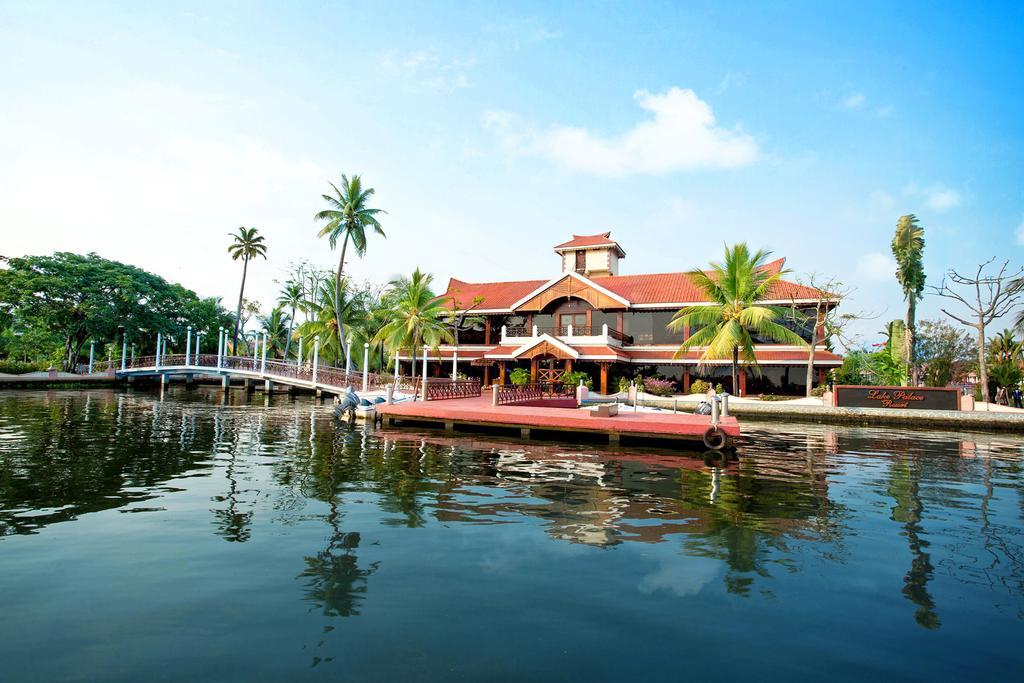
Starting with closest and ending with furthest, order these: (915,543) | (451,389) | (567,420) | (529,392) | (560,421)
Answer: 1. (915,543)
2. (567,420)
3. (560,421)
4. (529,392)
5. (451,389)

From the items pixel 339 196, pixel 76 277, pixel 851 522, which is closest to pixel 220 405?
pixel 339 196

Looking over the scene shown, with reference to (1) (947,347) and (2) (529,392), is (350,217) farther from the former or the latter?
(1) (947,347)

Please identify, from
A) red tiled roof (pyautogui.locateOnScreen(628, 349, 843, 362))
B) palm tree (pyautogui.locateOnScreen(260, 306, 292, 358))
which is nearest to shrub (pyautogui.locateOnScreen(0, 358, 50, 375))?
palm tree (pyautogui.locateOnScreen(260, 306, 292, 358))

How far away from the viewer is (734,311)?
2906cm

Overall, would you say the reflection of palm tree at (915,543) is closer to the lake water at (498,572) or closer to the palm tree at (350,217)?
the lake water at (498,572)

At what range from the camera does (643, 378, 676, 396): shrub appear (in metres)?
31.3

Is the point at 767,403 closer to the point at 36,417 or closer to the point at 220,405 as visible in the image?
the point at 220,405

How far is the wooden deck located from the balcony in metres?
11.4

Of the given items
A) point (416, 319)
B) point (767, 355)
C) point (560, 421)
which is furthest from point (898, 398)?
point (416, 319)

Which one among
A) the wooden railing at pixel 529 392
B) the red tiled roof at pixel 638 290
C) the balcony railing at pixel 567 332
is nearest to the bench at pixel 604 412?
the wooden railing at pixel 529 392

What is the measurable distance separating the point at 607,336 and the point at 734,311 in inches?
282

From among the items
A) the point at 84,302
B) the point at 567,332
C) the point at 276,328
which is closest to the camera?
the point at 567,332

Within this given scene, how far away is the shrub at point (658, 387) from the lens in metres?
31.3

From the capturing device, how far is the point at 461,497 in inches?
398
